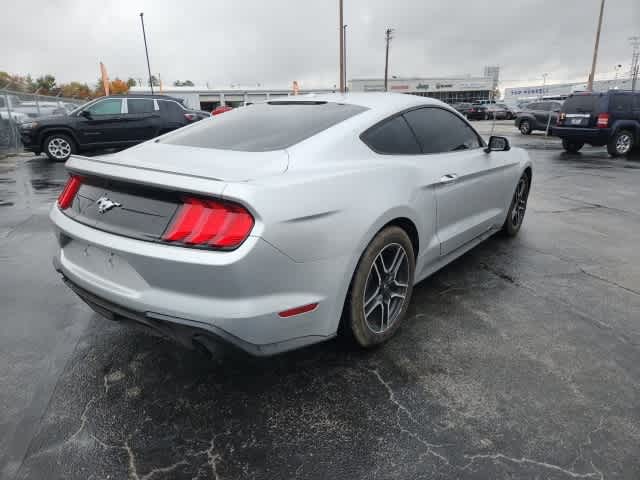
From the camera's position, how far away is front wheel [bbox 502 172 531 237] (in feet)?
16.0

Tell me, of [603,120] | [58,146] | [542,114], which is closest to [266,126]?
[58,146]

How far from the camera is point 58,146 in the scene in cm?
1191

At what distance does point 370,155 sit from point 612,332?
2014 millimetres

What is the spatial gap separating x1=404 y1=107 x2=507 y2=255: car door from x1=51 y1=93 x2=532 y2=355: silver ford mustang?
0.03 m

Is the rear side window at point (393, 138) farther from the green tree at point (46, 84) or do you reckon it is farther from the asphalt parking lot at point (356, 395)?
the green tree at point (46, 84)

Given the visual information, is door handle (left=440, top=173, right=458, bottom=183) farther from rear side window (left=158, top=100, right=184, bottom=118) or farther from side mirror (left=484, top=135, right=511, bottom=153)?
rear side window (left=158, top=100, right=184, bottom=118)

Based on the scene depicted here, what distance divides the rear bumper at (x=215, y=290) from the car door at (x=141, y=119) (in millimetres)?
11077

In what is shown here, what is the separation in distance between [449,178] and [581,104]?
40.1 feet

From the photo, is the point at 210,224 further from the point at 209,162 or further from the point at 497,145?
the point at 497,145

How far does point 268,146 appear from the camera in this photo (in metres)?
2.54

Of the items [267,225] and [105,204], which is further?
[105,204]

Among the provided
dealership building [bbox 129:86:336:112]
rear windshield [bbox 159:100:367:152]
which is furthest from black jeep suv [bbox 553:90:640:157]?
dealership building [bbox 129:86:336:112]

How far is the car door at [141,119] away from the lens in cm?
1225

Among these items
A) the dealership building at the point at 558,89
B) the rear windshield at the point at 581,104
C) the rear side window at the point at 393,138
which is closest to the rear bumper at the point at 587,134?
the rear windshield at the point at 581,104
